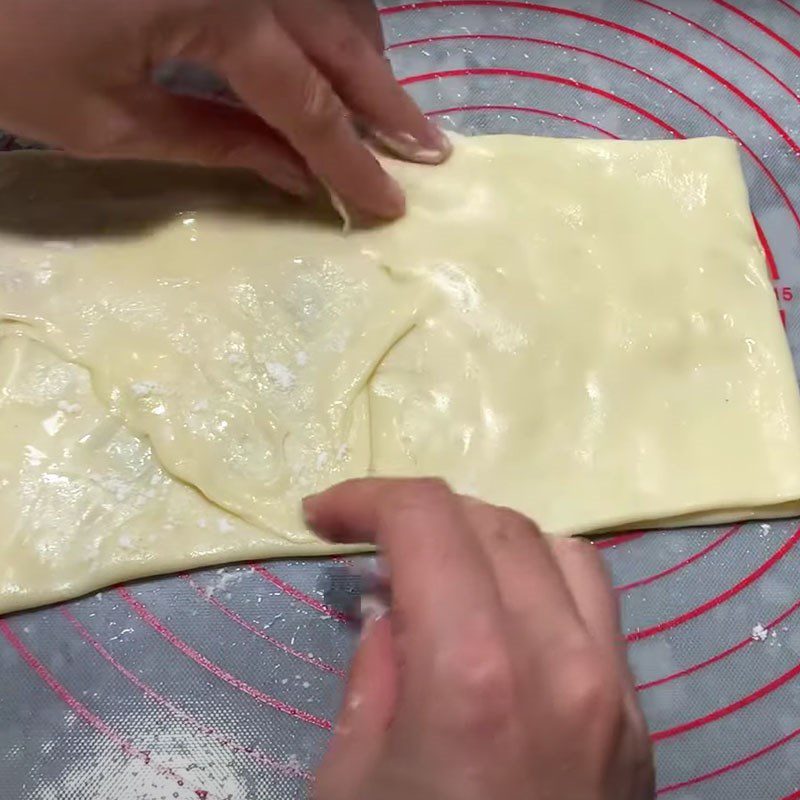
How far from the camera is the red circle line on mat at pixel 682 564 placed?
102 centimetres

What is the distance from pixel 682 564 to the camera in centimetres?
102

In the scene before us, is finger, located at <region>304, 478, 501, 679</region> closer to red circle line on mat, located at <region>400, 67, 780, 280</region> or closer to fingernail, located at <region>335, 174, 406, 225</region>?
fingernail, located at <region>335, 174, 406, 225</region>

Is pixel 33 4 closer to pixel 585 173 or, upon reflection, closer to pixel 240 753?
pixel 585 173

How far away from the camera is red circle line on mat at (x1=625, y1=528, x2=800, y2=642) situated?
3.29ft

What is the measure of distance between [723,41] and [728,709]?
0.99 metres

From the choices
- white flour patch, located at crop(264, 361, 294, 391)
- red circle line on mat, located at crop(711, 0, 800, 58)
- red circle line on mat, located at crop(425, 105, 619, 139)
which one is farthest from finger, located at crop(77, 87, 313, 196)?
red circle line on mat, located at crop(711, 0, 800, 58)

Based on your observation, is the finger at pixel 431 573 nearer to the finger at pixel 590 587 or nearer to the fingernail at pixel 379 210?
the finger at pixel 590 587

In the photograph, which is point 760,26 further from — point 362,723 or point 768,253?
point 362,723

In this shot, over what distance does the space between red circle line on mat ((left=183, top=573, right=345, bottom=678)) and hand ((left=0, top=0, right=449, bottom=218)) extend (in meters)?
0.49

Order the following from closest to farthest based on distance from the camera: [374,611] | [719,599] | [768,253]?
[374,611]
[719,599]
[768,253]

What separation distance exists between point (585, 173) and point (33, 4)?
0.67 meters

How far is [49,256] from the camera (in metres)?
1.04

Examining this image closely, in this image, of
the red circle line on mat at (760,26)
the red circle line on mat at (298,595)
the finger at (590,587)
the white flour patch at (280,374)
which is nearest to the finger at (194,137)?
the white flour patch at (280,374)

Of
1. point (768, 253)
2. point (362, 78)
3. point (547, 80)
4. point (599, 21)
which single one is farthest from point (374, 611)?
point (599, 21)
